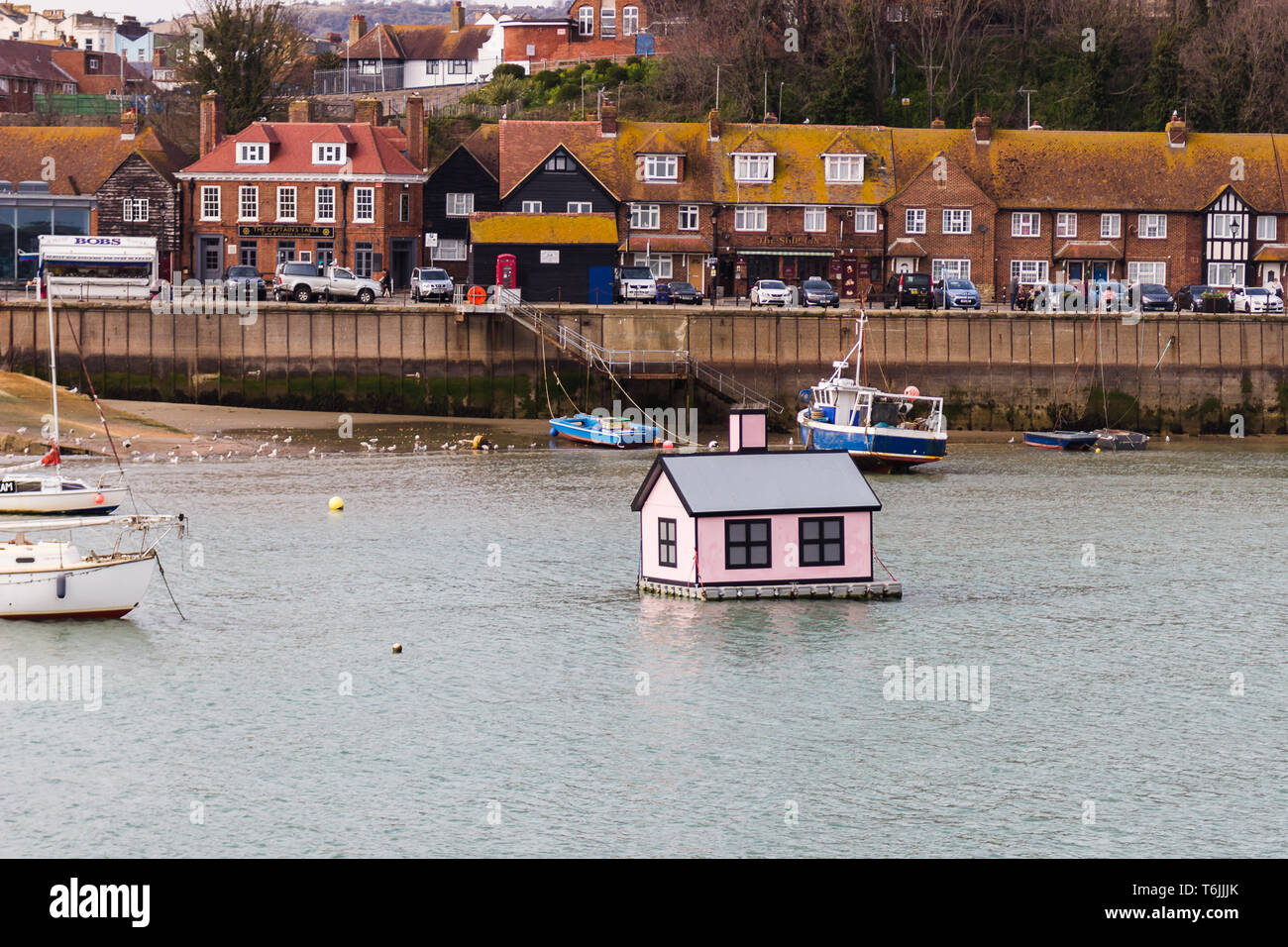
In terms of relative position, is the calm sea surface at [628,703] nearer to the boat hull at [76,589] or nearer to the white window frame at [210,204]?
the boat hull at [76,589]

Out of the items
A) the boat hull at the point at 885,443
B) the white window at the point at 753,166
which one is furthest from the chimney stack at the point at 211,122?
the boat hull at the point at 885,443

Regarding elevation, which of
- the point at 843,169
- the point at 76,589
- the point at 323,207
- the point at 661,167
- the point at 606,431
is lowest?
the point at 76,589

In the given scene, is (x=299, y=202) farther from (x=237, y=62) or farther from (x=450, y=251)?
(x=237, y=62)

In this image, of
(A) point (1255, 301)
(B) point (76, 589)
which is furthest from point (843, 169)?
(B) point (76, 589)

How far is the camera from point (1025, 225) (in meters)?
87.4

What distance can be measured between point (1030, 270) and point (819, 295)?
1603 centimetres

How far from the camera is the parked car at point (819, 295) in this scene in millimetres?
76438

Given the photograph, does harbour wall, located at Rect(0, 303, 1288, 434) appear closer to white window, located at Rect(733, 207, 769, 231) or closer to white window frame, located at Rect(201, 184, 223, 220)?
white window, located at Rect(733, 207, 769, 231)

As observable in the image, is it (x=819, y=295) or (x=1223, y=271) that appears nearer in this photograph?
(x=819, y=295)

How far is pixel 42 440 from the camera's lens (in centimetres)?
5872

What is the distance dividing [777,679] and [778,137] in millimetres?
58977

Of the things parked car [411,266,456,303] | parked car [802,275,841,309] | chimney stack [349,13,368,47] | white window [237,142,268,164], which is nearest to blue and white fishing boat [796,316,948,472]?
parked car [802,275,841,309]

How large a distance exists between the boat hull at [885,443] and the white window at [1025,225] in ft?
94.9
